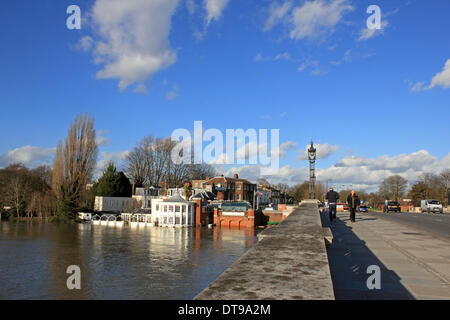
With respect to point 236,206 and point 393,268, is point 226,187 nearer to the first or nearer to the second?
point 236,206

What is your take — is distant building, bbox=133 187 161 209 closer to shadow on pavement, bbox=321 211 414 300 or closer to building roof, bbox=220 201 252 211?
building roof, bbox=220 201 252 211

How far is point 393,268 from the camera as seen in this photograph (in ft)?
18.4

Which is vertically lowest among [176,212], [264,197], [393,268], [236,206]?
[176,212]

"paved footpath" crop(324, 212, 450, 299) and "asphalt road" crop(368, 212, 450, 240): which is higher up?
"paved footpath" crop(324, 212, 450, 299)

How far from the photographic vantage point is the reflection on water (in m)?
17.9

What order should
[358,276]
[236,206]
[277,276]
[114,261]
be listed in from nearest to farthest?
[277,276]
[358,276]
[114,261]
[236,206]

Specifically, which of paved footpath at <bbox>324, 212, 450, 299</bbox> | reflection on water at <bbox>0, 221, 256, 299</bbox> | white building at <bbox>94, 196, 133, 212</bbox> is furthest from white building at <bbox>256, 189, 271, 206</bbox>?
paved footpath at <bbox>324, 212, 450, 299</bbox>

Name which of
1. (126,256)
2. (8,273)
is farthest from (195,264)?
(8,273)

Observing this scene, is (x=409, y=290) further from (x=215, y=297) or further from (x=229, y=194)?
(x=229, y=194)

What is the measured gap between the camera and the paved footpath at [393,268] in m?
4.29

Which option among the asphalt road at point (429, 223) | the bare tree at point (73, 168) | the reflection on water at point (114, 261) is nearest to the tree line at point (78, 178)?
the bare tree at point (73, 168)

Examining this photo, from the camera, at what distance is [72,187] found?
54000 mm

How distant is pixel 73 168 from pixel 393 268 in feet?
183

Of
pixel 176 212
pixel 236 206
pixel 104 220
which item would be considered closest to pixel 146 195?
pixel 104 220
